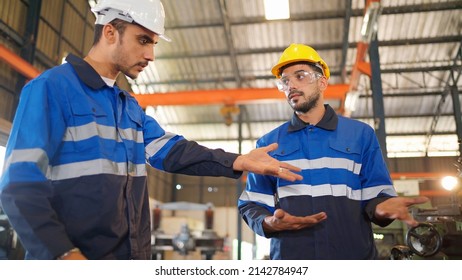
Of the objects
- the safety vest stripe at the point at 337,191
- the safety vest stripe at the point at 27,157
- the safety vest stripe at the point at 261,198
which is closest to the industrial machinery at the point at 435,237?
the safety vest stripe at the point at 337,191

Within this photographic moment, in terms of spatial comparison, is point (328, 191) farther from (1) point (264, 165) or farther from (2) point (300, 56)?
(2) point (300, 56)

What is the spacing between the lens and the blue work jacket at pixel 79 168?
1042 millimetres

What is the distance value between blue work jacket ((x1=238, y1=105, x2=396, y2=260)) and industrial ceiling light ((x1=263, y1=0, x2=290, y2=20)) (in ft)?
21.4

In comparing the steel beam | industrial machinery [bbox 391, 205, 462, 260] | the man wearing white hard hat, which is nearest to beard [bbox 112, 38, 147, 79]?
the man wearing white hard hat

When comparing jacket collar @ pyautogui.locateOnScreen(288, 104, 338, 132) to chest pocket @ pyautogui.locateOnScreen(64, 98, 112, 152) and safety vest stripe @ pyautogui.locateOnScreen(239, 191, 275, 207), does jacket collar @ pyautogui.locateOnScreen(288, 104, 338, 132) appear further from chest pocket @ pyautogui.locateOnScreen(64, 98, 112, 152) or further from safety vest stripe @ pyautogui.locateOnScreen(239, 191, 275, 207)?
chest pocket @ pyautogui.locateOnScreen(64, 98, 112, 152)

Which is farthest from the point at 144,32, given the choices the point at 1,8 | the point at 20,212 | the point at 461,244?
the point at 1,8

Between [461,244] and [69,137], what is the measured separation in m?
3.28

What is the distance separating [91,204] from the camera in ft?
4.09

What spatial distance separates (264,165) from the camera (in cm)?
148

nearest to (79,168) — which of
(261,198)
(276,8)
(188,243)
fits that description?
(261,198)

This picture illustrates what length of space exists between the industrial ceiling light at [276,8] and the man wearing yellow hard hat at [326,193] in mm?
6406

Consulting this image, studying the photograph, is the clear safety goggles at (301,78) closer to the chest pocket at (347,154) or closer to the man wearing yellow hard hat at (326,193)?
the man wearing yellow hard hat at (326,193)

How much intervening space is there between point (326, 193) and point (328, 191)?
0.01 metres

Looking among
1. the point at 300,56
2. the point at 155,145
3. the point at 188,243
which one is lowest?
the point at 188,243
